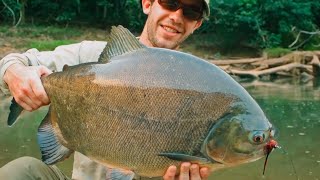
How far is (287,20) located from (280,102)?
15.5 m

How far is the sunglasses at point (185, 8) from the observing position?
3467 millimetres

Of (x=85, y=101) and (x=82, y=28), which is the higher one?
(x=85, y=101)

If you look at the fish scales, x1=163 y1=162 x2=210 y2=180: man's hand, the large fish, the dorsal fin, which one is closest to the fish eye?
the large fish

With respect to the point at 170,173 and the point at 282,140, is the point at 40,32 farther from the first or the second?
the point at 170,173

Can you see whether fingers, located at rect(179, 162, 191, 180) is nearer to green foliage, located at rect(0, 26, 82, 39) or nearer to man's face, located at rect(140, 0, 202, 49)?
man's face, located at rect(140, 0, 202, 49)

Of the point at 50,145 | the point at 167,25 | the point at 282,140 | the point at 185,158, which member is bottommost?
the point at 282,140

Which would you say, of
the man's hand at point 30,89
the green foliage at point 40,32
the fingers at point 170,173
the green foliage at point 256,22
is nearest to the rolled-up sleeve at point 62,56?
the man's hand at point 30,89

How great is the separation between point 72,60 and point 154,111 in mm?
1364

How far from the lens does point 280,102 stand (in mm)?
13406

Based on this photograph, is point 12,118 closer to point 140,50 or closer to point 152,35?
point 140,50

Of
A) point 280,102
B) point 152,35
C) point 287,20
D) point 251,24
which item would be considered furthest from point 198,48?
point 152,35

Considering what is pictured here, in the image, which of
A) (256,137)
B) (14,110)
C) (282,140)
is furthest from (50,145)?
(282,140)

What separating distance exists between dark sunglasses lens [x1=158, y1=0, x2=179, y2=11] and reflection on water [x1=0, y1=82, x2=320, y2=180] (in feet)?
3.77

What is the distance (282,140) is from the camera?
8703mm
